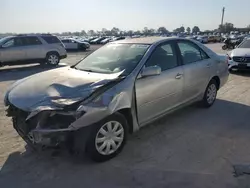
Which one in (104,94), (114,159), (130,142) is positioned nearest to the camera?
(104,94)

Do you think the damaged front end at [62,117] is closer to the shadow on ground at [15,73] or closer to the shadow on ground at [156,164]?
the shadow on ground at [156,164]

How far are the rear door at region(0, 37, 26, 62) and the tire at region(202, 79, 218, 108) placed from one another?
10.6 meters

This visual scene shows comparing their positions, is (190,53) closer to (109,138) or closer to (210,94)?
(210,94)

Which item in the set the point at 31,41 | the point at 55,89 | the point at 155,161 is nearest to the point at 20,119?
the point at 55,89

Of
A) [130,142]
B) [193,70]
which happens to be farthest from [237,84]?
[130,142]

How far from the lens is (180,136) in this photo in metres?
4.49

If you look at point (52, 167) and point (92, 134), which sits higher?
point (92, 134)

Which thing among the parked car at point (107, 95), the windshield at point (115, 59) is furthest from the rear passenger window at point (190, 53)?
the windshield at point (115, 59)

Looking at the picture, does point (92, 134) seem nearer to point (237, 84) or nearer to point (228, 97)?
point (228, 97)

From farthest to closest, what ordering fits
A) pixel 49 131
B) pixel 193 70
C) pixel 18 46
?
pixel 18 46 < pixel 193 70 < pixel 49 131

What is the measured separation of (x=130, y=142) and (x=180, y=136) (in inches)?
33.5

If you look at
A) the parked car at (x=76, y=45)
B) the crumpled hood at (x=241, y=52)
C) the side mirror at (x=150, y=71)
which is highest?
the side mirror at (x=150, y=71)

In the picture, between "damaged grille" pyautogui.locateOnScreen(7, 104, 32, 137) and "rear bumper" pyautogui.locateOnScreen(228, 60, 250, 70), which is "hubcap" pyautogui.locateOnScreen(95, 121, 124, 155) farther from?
"rear bumper" pyautogui.locateOnScreen(228, 60, 250, 70)

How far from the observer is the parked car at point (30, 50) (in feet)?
43.8
